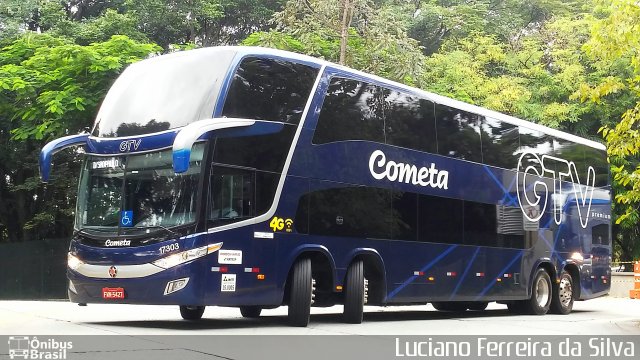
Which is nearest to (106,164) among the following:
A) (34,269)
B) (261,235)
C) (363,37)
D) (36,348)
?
(261,235)

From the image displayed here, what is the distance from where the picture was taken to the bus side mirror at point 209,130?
10.8 metres

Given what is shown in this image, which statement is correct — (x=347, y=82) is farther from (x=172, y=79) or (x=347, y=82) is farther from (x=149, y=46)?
(x=149, y=46)

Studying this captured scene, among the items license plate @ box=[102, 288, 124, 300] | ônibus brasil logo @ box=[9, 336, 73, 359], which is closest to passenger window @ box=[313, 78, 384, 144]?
license plate @ box=[102, 288, 124, 300]

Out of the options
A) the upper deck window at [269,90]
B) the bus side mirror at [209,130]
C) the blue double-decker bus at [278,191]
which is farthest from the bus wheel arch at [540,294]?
the bus side mirror at [209,130]

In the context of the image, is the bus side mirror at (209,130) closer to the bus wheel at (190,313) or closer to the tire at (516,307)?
the bus wheel at (190,313)

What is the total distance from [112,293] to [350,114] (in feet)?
16.6

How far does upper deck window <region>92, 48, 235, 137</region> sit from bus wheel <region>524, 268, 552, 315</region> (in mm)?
10183

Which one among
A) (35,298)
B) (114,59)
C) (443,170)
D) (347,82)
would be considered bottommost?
(35,298)

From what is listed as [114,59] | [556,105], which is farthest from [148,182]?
[556,105]

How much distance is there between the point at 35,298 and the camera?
31.0 m

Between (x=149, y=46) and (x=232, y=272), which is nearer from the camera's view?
(x=232, y=272)

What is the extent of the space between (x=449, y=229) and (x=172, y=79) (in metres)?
6.63

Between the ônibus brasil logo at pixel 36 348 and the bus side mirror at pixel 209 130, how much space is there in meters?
2.76

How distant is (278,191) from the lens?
1261cm
